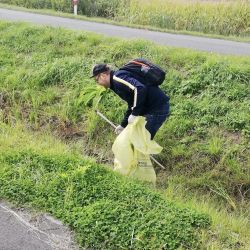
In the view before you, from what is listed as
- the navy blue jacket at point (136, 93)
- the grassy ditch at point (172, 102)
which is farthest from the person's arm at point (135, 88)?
the grassy ditch at point (172, 102)

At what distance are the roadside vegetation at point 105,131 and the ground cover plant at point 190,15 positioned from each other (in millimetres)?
5579

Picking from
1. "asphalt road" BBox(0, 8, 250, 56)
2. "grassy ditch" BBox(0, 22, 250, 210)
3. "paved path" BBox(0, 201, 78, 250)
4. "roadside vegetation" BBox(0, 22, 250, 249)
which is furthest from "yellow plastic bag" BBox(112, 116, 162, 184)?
"asphalt road" BBox(0, 8, 250, 56)

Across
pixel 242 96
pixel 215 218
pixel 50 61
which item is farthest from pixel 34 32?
pixel 215 218

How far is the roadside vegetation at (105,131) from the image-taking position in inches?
167

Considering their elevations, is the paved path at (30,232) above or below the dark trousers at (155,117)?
below

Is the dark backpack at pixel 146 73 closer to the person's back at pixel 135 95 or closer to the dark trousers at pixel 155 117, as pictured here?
Result: the person's back at pixel 135 95

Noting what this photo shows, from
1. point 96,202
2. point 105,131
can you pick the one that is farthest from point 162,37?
point 96,202

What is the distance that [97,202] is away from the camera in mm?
4121

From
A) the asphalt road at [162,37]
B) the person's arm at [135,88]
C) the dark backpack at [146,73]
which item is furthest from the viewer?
the asphalt road at [162,37]

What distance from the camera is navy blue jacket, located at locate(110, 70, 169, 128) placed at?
16.1 feet

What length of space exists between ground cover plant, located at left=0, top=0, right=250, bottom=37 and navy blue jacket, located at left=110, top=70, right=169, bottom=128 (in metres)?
8.64

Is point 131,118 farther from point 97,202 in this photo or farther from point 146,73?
point 97,202

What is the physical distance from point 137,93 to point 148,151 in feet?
2.45

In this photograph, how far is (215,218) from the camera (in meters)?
4.18
